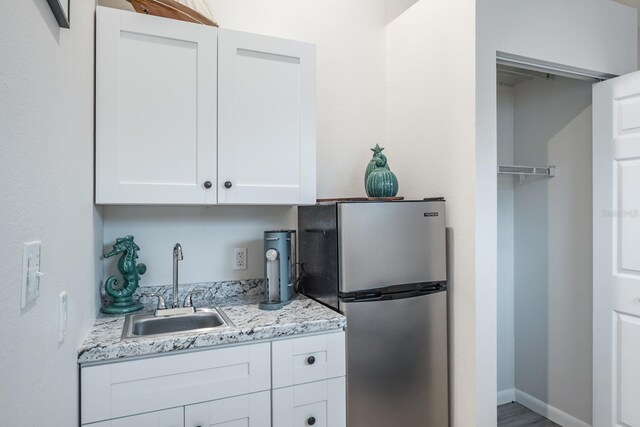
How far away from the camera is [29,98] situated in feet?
2.50

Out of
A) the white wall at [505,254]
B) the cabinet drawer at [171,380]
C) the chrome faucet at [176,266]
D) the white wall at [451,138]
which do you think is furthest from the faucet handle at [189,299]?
the white wall at [505,254]

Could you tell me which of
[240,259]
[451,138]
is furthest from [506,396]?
[240,259]

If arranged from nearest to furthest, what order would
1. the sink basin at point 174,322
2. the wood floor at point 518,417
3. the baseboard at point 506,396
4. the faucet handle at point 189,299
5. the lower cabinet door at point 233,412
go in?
the lower cabinet door at point 233,412
the sink basin at point 174,322
the faucet handle at point 189,299
the wood floor at point 518,417
the baseboard at point 506,396

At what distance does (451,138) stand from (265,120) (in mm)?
900

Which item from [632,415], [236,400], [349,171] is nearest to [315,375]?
[236,400]

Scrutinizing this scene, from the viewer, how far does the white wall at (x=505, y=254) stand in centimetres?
286

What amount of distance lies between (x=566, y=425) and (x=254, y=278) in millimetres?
2162

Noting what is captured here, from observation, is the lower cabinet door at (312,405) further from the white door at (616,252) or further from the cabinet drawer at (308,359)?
the white door at (616,252)

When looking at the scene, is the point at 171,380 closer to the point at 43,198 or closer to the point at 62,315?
the point at 62,315

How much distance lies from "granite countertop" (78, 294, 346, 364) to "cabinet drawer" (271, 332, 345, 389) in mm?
42

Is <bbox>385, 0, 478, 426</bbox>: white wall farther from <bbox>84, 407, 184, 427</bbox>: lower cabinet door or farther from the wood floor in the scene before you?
<bbox>84, 407, 184, 427</bbox>: lower cabinet door

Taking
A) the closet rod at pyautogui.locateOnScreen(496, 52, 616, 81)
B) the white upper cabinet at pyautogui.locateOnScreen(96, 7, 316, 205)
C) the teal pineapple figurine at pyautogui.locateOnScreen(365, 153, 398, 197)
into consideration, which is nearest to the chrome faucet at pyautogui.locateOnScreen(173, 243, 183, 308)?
the white upper cabinet at pyautogui.locateOnScreen(96, 7, 316, 205)

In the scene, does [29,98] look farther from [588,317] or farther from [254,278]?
[588,317]

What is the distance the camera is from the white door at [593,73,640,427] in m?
1.99
